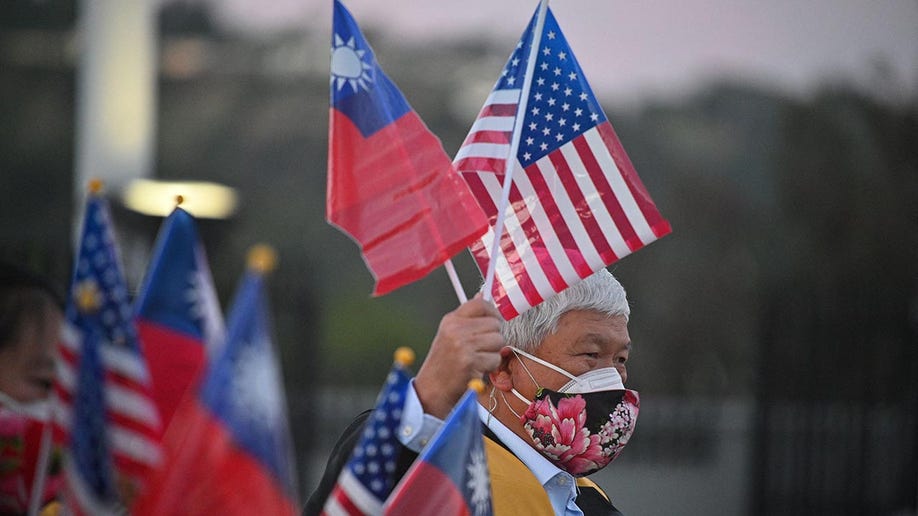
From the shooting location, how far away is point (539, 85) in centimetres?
313

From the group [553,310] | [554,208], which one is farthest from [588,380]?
[554,208]

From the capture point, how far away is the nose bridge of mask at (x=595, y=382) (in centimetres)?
315

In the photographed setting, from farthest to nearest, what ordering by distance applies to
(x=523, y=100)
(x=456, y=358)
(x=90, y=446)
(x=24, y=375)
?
(x=523, y=100) → (x=24, y=375) → (x=456, y=358) → (x=90, y=446)

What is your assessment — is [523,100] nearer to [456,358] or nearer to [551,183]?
[551,183]

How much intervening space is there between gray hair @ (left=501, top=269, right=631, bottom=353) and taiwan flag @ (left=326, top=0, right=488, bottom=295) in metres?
0.51

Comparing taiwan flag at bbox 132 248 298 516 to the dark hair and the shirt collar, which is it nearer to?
the dark hair

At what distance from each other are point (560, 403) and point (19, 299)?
1241 mm

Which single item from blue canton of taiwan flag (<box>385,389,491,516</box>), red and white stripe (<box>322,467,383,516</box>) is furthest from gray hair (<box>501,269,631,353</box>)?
red and white stripe (<box>322,467,383,516</box>)

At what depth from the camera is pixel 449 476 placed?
243 cm

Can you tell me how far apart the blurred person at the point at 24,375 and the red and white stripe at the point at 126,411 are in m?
0.39

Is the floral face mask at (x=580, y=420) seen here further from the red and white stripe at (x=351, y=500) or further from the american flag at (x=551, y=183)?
the red and white stripe at (x=351, y=500)

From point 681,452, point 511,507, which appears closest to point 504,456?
point 511,507

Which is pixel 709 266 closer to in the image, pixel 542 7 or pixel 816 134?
pixel 816 134

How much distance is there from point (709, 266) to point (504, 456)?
396 inches
